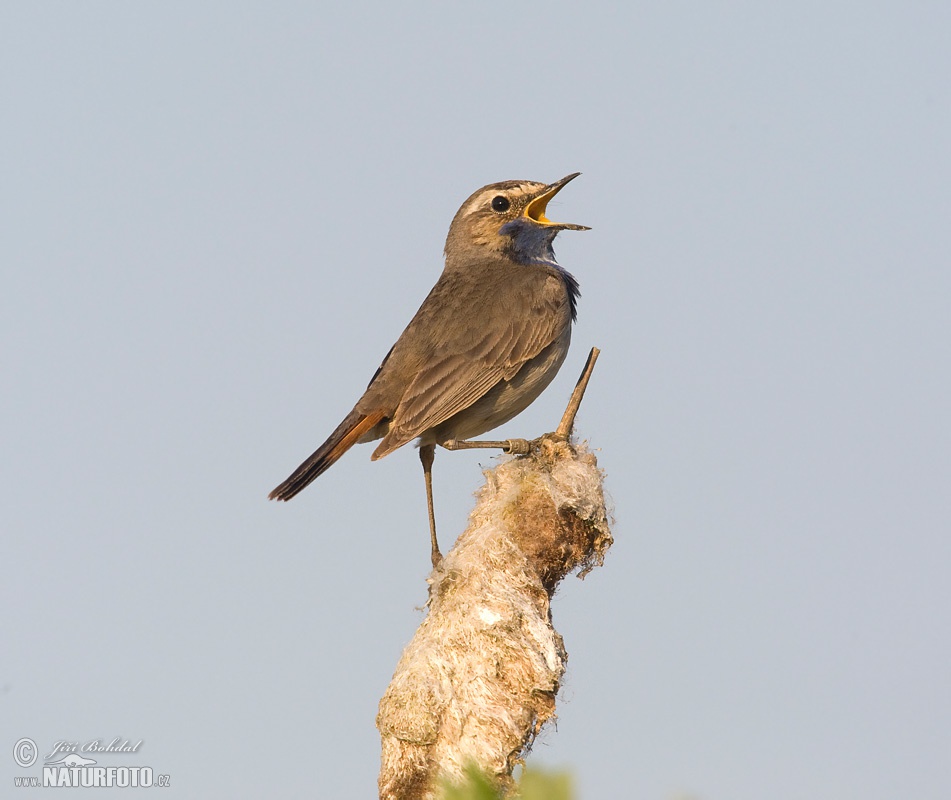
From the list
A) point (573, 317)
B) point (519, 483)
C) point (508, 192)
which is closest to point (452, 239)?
point (508, 192)

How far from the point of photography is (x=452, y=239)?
32.3ft

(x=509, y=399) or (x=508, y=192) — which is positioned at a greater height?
(x=508, y=192)

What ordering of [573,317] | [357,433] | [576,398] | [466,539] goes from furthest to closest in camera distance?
[573,317] < [357,433] < [576,398] < [466,539]

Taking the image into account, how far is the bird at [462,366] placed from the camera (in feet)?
25.8

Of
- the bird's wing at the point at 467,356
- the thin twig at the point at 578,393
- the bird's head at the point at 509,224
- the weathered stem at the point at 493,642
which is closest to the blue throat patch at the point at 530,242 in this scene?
the bird's head at the point at 509,224

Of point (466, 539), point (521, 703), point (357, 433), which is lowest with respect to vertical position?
point (521, 703)

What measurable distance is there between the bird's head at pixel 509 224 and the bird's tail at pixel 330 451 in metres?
1.99

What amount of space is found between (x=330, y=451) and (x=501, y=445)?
109cm

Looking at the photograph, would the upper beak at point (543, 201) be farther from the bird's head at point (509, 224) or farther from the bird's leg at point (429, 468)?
the bird's leg at point (429, 468)

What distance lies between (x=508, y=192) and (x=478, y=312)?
1.59 metres

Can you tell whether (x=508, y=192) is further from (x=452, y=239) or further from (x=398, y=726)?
(x=398, y=726)

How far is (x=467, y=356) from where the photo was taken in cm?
805

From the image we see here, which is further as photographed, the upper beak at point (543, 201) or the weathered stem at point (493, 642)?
the upper beak at point (543, 201)

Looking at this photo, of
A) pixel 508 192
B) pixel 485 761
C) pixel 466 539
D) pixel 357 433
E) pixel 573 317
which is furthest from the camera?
pixel 508 192
